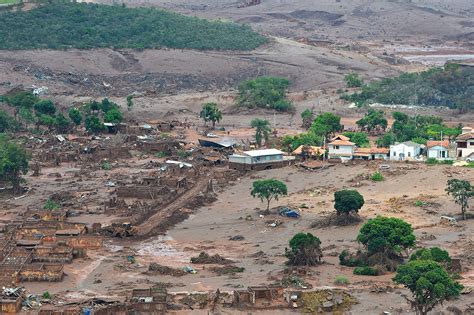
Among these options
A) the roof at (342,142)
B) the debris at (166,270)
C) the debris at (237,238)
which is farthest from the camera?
the roof at (342,142)

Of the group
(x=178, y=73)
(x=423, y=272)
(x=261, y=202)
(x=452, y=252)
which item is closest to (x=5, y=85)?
(x=178, y=73)

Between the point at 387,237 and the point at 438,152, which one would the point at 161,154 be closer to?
the point at 438,152

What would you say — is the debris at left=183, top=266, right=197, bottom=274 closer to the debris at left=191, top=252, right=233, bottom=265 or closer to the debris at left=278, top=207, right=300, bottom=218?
the debris at left=191, top=252, right=233, bottom=265

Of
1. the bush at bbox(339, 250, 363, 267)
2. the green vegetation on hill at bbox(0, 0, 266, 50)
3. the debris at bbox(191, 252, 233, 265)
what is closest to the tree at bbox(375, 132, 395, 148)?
the bush at bbox(339, 250, 363, 267)

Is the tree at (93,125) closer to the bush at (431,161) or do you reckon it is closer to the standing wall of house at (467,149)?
the bush at (431,161)

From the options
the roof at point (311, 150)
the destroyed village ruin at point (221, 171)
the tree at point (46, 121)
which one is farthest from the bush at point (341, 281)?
the tree at point (46, 121)
